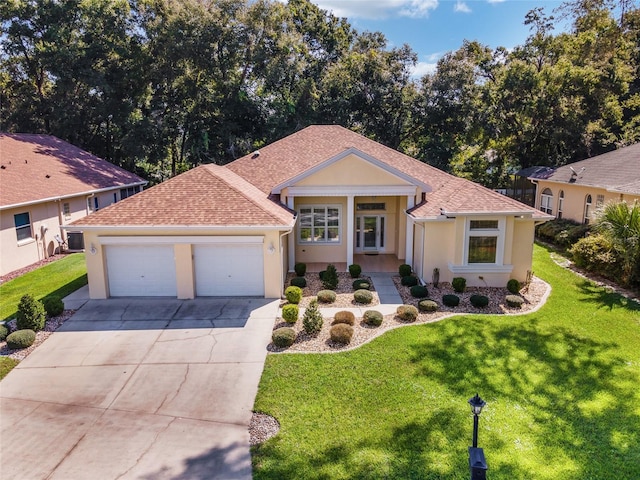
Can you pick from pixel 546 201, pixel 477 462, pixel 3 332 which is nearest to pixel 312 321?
pixel 477 462

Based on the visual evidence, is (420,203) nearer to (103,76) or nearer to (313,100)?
(313,100)

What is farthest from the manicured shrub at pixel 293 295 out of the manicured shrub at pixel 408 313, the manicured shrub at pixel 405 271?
the manicured shrub at pixel 405 271

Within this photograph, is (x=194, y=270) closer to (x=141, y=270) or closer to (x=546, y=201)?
(x=141, y=270)

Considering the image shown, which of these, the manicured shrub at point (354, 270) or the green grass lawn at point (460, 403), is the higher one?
the manicured shrub at point (354, 270)

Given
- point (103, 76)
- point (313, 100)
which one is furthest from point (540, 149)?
point (103, 76)

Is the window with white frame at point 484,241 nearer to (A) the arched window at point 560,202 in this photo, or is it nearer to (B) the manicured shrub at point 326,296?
(B) the manicured shrub at point 326,296

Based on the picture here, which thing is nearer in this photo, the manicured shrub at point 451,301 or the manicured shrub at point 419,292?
the manicured shrub at point 451,301
